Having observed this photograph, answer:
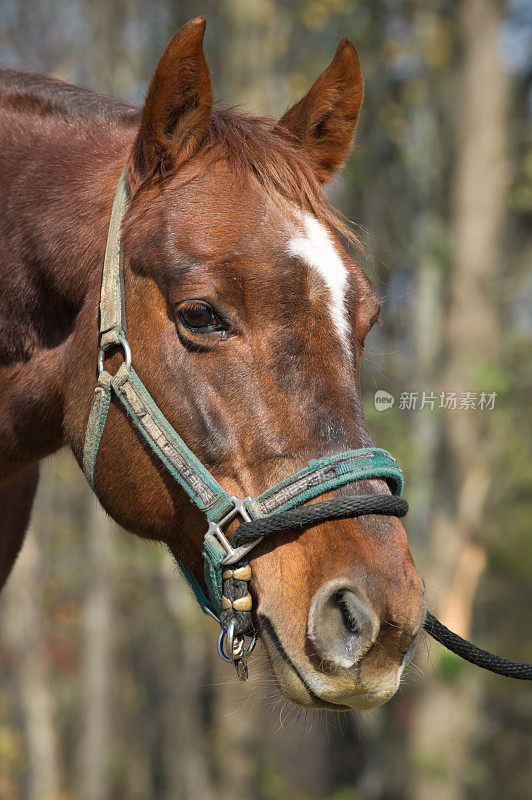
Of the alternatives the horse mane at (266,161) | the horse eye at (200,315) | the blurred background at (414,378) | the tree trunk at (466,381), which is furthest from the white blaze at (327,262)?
the tree trunk at (466,381)

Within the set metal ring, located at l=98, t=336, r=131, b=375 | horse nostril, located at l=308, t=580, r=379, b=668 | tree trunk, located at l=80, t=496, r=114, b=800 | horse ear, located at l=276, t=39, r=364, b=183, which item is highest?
horse ear, located at l=276, t=39, r=364, b=183

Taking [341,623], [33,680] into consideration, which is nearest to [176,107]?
[341,623]

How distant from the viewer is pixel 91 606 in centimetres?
1558

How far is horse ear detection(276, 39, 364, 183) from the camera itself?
3.27 m

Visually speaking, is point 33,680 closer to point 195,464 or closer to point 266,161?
point 195,464

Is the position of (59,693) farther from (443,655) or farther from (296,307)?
(296,307)

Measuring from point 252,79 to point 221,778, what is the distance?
10679mm

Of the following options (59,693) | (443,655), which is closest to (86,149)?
(443,655)

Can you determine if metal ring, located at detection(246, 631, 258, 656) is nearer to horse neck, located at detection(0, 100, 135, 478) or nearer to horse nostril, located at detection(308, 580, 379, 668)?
horse nostril, located at detection(308, 580, 379, 668)

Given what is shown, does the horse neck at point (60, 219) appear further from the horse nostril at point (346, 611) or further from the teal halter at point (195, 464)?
the horse nostril at point (346, 611)

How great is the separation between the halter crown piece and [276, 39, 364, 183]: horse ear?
0.84 meters

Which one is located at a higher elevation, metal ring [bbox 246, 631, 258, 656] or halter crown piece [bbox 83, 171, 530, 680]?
halter crown piece [bbox 83, 171, 530, 680]

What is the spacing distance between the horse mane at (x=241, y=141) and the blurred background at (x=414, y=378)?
581 cm

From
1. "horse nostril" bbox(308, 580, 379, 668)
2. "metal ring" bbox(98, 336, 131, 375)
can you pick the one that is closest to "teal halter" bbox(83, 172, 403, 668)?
"metal ring" bbox(98, 336, 131, 375)
